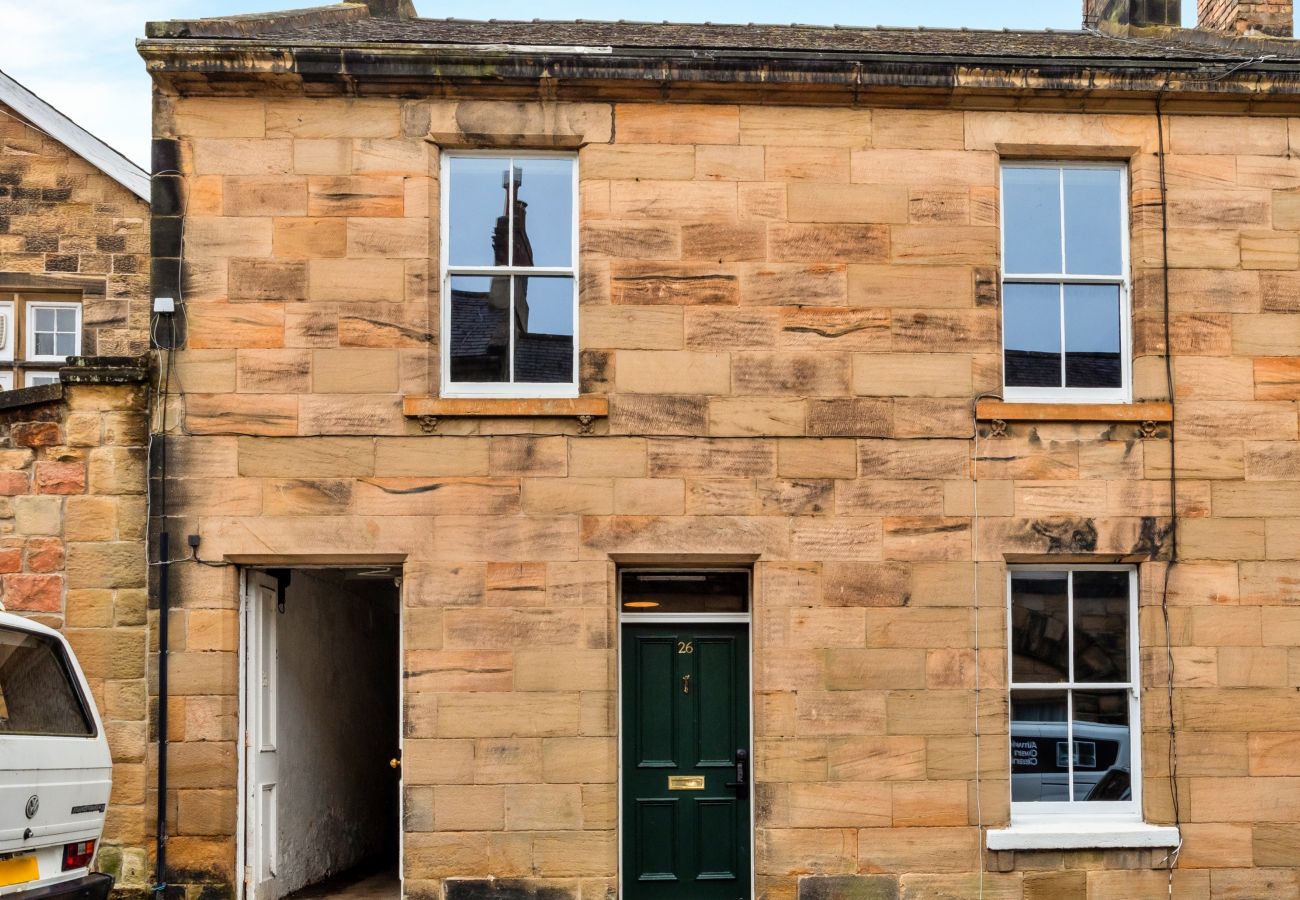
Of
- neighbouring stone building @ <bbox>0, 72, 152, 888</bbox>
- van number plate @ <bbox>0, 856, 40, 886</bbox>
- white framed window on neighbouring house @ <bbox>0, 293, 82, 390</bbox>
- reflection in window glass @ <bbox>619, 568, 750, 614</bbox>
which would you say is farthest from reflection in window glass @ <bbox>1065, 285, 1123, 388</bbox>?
white framed window on neighbouring house @ <bbox>0, 293, 82, 390</bbox>

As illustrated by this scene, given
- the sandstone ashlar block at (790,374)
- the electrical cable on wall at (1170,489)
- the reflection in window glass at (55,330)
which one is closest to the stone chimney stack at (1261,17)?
the electrical cable on wall at (1170,489)

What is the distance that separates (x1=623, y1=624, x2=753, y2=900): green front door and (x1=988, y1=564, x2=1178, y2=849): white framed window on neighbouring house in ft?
6.75

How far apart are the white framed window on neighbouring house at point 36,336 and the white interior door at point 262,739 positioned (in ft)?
11.4

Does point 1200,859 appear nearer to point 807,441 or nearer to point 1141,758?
point 1141,758

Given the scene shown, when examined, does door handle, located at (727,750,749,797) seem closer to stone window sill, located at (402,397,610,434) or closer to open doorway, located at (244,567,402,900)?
open doorway, located at (244,567,402,900)

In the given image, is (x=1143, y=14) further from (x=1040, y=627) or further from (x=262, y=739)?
(x=262, y=739)

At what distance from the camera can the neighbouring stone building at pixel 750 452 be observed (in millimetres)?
10258

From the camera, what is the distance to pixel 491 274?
1072 centimetres

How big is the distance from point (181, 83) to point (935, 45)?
19.6ft

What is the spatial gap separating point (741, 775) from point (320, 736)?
Answer: 3.82m

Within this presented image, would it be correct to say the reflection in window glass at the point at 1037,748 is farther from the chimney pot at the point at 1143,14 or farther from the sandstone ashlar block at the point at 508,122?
the chimney pot at the point at 1143,14

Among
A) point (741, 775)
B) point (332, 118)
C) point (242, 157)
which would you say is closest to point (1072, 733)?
point (741, 775)

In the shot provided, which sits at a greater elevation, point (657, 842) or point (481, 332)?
point (481, 332)

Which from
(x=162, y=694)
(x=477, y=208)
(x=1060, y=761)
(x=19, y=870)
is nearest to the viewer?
(x=19, y=870)
